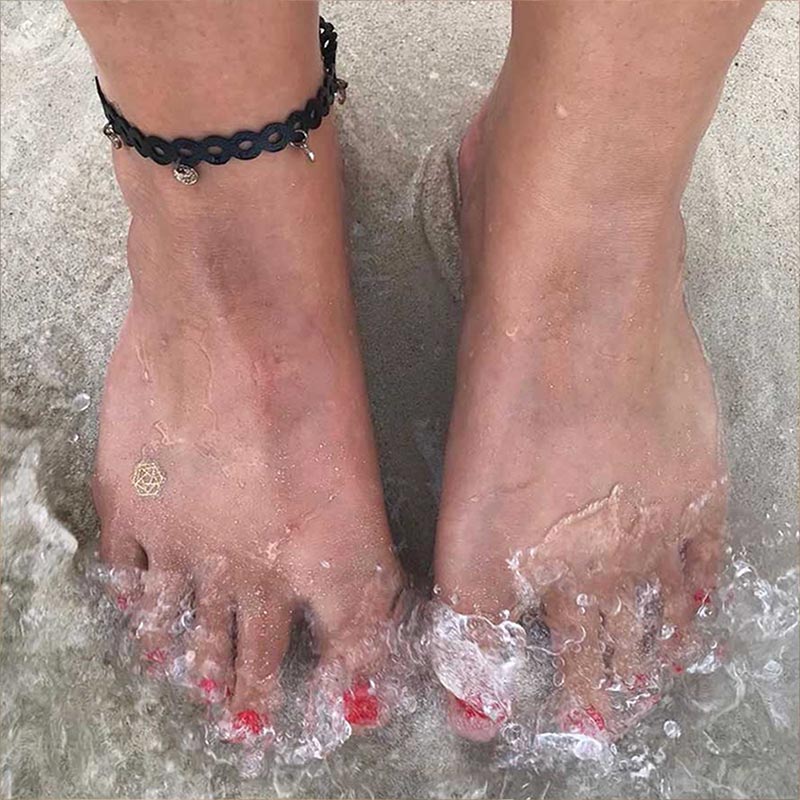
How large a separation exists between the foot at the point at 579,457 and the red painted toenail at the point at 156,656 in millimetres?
281

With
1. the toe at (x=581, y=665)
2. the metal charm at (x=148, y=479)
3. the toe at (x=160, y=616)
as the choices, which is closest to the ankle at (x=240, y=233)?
the metal charm at (x=148, y=479)

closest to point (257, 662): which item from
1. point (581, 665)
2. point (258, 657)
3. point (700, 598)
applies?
point (258, 657)

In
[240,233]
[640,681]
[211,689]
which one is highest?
[240,233]

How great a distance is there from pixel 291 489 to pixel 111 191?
470 millimetres

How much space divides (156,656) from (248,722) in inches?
4.4

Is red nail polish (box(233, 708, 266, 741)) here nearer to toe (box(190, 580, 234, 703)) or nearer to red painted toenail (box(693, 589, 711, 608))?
toe (box(190, 580, 234, 703))

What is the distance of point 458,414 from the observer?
1011 millimetres

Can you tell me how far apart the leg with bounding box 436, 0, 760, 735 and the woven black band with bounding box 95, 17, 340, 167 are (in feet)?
0.60

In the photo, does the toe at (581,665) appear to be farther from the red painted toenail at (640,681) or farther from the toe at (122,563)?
the toe at (122,563)

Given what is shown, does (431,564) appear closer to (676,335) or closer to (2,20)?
(676,335)

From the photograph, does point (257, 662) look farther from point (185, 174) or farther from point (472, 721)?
Answer: point (185, 174)

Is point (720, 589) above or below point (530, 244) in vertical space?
below

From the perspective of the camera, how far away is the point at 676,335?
3.39 ft

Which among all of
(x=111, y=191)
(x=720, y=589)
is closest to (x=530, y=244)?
(x=720, y=589)
